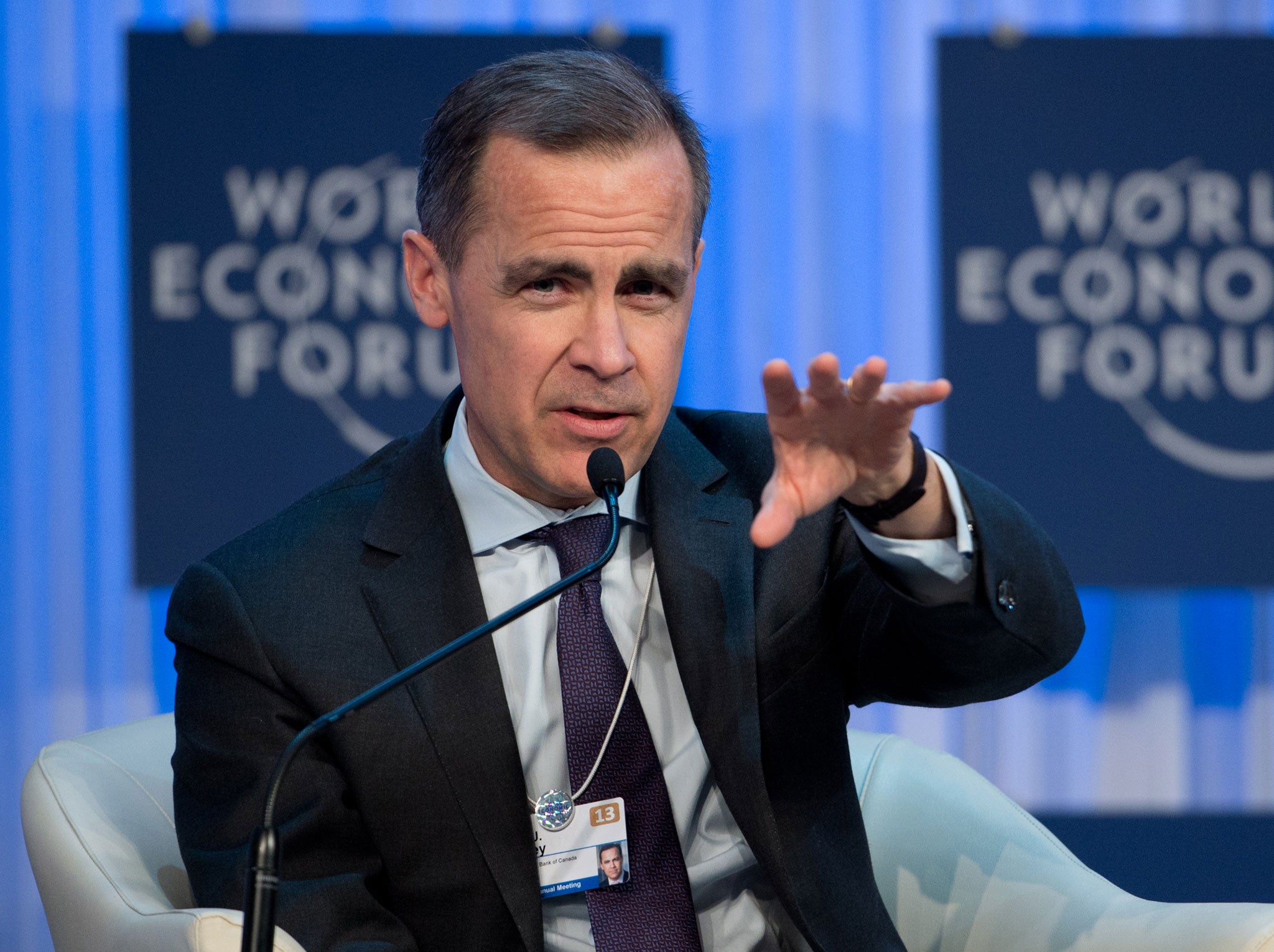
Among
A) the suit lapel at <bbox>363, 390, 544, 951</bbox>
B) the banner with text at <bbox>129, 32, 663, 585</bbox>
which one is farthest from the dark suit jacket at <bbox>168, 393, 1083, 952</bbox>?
the banner with text at <bbox>129, 32, 663, 585</bbox>

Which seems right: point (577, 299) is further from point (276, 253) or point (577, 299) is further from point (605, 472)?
point (276, 253)

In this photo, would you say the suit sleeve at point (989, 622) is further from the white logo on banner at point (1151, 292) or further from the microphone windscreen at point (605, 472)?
the white logo on banner at point (1151, 292)

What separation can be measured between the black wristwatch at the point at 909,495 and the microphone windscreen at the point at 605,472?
26cm

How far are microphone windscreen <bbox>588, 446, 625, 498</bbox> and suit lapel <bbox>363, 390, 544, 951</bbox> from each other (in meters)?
0.33

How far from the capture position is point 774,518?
4.39 feet

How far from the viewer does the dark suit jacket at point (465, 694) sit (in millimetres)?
1584

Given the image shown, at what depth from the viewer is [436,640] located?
1688 millimetres

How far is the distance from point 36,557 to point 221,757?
1987mm

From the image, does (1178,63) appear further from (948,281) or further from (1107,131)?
(948,281)

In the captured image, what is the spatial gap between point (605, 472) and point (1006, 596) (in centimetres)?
45

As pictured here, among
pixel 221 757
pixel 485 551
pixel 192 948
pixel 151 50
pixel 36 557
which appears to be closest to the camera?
pixel 192 948

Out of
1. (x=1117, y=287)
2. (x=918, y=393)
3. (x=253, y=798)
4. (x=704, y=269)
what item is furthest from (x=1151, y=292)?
(x=253, y=798)

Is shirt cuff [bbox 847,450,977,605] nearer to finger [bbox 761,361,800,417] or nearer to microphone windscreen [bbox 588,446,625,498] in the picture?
finger [bbox 761,361,800,417]

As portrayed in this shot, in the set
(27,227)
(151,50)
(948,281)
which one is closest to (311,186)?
(151,50)
